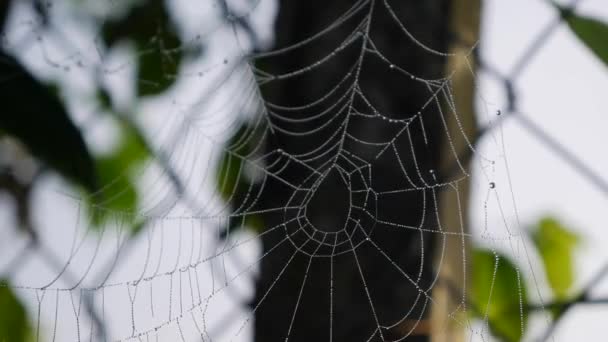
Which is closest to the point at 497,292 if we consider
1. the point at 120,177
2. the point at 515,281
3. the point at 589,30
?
the point at 515,281

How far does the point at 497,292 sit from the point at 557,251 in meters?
0.05

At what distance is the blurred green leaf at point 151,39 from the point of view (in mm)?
635

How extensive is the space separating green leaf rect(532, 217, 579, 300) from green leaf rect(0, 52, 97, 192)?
0.31m

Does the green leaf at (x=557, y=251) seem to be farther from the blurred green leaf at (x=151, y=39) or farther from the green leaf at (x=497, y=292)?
the blurred green leaf at (x=151, y=39)

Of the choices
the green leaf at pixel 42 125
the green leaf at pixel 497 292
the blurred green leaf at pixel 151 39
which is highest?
the blurred green leaf at pixel 151 39

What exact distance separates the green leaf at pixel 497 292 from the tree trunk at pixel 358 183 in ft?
0.14

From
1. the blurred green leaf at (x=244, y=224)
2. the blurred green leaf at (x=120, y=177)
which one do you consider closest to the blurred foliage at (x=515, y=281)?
the blurred green leaf at (x=244, y=224)

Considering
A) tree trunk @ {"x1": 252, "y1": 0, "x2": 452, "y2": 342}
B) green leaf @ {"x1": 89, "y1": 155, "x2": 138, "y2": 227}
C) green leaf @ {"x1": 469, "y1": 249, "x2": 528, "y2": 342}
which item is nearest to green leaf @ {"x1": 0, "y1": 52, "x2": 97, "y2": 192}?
green leaf @ {"x1": 89, "y1": 155, "x2": 138, "y2": 227}

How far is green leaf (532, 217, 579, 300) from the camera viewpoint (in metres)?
0.45

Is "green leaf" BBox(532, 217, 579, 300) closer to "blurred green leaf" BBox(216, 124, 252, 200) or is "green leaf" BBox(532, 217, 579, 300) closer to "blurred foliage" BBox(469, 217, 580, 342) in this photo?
"blurred foliage" BBox(469, 217, 580, 342)

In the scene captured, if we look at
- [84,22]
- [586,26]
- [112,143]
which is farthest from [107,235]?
[586,26]

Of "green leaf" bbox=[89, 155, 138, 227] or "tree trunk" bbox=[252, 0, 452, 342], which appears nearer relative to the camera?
"tree trunk" bbox=[252, 0, 452, 342]

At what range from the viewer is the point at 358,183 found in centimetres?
48

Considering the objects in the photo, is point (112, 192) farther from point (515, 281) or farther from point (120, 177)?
point (515, 281)
